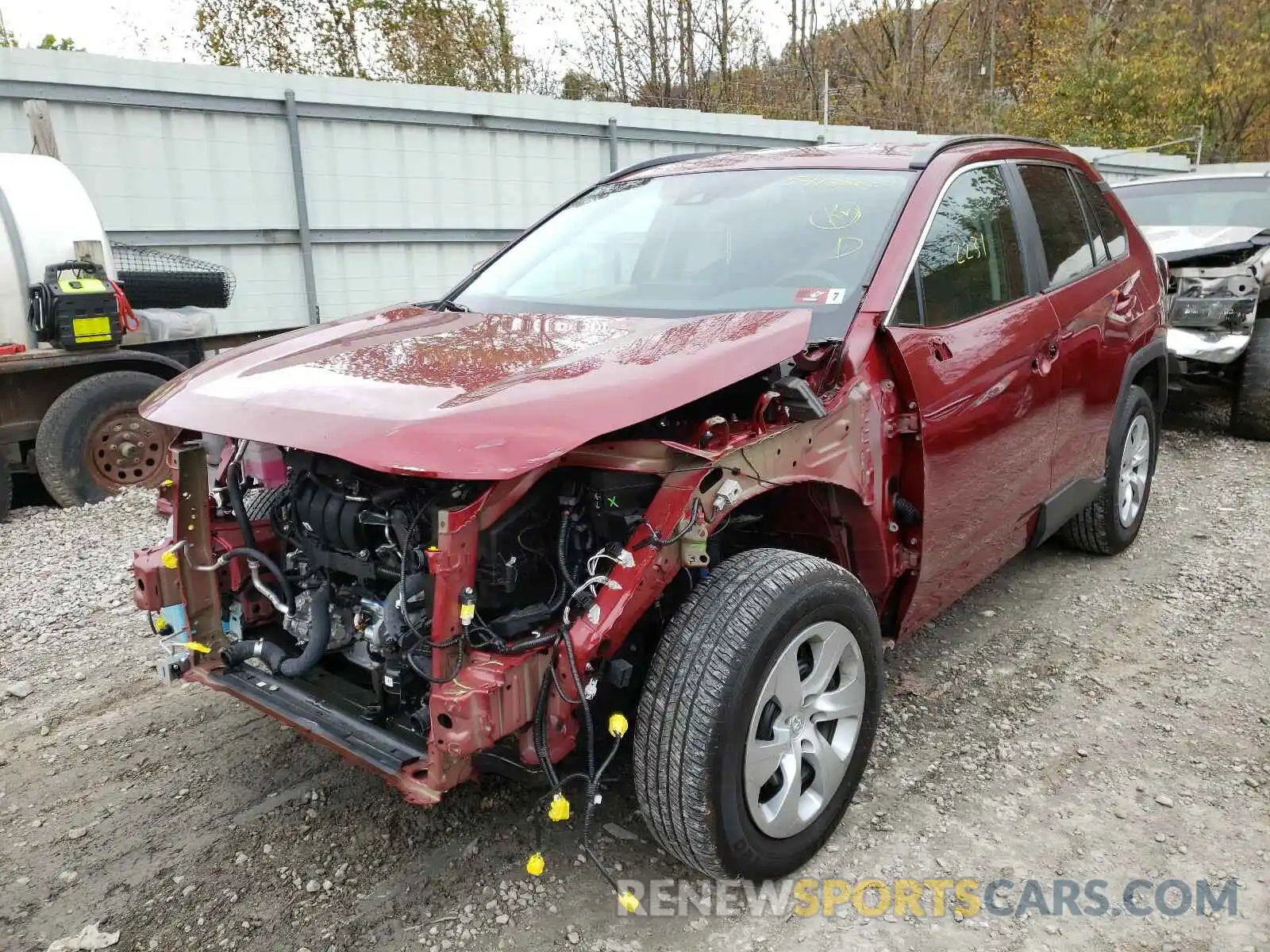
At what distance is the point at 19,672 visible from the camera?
12.2 feet

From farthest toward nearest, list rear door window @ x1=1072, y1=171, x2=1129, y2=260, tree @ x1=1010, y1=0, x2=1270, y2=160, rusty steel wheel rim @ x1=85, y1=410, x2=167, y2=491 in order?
tree @ x1=1010, y1=0, x2=1270, y2=160
rusty steel wheel rim @ x1=85, y1=410, x2=167, y2=491
rear door window @ x1=1072, y1=171, x2=1129, y2=260

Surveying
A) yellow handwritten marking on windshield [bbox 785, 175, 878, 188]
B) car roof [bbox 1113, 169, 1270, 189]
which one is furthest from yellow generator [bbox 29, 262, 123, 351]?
car roof [bbox 1113, 169, 1270, 189]

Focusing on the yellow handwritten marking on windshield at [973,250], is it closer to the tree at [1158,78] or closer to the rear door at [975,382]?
the rear door at [975,382]

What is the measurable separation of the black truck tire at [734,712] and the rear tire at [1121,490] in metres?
2.42

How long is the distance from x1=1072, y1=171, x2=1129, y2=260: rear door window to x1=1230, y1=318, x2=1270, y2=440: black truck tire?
9.41ft

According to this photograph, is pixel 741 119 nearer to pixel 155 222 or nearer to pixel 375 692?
pixel 155 222

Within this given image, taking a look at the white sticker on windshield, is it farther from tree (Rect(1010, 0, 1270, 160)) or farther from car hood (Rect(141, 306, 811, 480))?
tree (Rect(1010, 0, 1270, 160))

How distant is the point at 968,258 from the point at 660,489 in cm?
165

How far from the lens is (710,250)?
326 cm

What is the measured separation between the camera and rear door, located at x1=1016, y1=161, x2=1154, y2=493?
3.61m

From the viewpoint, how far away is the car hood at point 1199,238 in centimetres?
664

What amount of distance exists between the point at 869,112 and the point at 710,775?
2104 centimetres

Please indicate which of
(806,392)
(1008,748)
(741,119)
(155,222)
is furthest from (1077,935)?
(741,119)

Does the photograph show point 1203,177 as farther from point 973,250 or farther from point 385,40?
point 385,40
